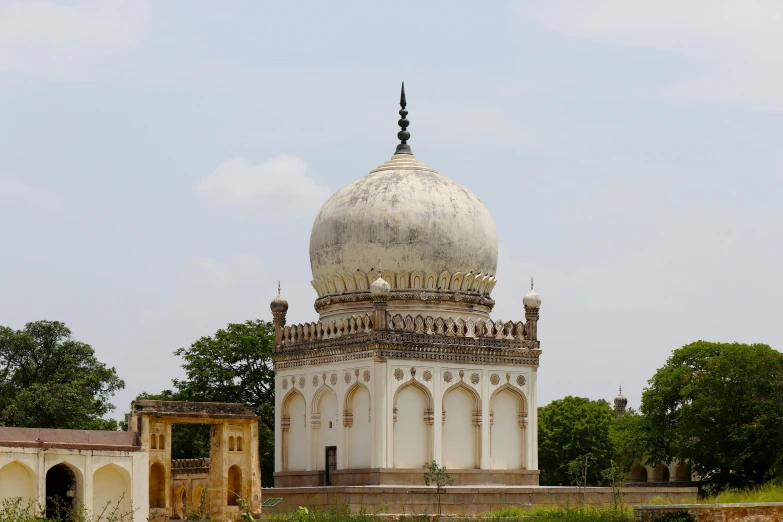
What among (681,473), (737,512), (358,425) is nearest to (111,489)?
(358,425)

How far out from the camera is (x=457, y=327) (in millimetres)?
43781

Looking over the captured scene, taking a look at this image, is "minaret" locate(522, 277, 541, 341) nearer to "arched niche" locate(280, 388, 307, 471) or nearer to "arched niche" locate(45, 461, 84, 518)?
"arched niche" locate(280, 388, 307, 471)

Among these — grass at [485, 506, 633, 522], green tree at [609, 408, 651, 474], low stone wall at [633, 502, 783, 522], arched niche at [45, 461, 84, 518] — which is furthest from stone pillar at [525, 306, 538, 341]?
arched niche at [45, 461, 84, 518]

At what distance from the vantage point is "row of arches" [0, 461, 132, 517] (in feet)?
119

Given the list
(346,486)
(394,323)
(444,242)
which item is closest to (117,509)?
(346,486)

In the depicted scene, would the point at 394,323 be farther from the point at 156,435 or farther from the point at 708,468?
the point at 708,468

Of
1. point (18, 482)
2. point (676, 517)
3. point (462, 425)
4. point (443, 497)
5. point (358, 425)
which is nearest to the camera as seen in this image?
point (18, 482)

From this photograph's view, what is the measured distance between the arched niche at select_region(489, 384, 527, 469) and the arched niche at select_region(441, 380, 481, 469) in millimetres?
464

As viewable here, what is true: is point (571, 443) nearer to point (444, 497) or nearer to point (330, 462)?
point (330, 462)

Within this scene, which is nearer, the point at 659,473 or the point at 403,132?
the point at 403,132

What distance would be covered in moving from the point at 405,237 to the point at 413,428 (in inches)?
213

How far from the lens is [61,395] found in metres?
53.2

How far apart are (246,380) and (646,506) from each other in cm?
2044

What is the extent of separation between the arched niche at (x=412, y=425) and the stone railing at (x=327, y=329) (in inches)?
79.2
